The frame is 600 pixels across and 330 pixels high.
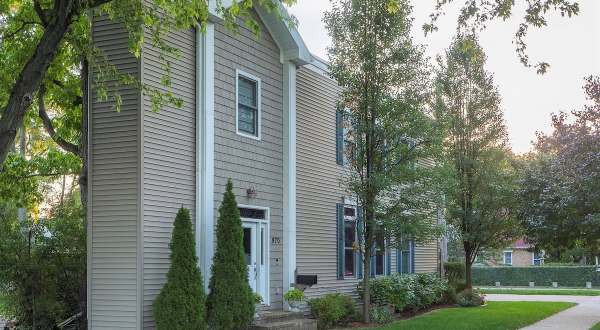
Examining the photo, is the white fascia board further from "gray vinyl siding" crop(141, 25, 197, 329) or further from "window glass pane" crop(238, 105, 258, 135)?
"gray vinyl siding" crop(141, 25, 197, 329)

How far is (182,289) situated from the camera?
11.5 m

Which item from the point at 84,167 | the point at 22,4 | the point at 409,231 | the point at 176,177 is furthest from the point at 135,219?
the point at 409,231

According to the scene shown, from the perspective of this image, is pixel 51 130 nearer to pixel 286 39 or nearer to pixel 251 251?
pixel 251 251

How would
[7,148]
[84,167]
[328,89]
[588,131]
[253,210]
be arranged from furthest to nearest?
[328,89]
[588,131]
[253,210]
[84,167]
[7,148]

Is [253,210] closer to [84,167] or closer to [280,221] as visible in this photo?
[280,221]

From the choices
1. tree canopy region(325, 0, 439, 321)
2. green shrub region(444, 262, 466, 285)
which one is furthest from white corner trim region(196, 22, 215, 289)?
green shrub region(444, 262, 466, 285)

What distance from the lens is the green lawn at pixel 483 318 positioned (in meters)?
15.8

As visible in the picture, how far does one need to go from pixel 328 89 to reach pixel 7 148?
1051cm

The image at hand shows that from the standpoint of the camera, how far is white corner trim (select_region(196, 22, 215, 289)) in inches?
510

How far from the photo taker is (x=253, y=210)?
14.8m

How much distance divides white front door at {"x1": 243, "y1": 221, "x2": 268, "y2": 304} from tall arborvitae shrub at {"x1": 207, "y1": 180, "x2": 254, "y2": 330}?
1.66 meters

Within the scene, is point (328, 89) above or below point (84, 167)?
above

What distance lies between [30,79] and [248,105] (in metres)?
6.26

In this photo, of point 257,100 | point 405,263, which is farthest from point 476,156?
point 257,100
